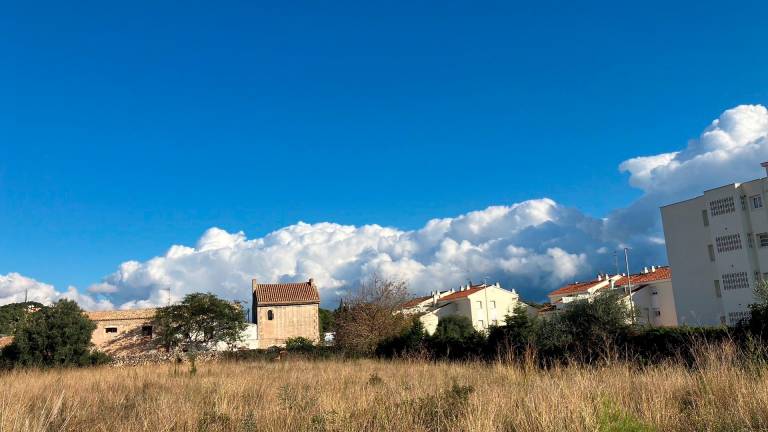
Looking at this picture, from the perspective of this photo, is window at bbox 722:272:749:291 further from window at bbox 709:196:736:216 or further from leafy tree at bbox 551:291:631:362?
leafy tree at bbox 551:291:631:362

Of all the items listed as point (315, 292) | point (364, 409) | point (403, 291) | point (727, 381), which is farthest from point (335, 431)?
point (315, 292)

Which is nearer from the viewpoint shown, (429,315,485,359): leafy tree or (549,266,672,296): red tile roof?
(429,315,485,359): leafy tree

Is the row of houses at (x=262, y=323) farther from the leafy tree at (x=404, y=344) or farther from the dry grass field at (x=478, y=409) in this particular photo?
the dry grass field at (x=478, y=409)

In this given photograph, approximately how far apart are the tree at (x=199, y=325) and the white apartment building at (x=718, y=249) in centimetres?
3196

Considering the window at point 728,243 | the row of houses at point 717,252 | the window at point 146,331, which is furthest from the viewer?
the window at point 146,331

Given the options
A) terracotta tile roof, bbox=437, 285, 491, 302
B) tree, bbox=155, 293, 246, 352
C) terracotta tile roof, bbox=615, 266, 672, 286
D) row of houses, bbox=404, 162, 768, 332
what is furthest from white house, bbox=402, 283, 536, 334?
tree, bbox=155, 293, 246, 352

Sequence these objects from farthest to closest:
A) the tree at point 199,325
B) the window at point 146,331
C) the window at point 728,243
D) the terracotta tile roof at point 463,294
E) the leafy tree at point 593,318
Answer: the terracotta tile roof at point 463,294
the window at point 146,331
the tree at point 199,325
the window at point 728,243
the leafy tree at point 593,318

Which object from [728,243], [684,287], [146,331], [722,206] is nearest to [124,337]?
[146,331]

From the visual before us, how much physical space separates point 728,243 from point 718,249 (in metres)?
0.85

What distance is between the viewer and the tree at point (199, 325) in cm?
4203

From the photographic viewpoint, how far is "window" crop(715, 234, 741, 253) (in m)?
35.6

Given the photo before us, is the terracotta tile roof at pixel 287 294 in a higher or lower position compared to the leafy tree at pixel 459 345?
higher

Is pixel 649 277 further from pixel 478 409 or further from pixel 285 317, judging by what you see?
pixel 478 409

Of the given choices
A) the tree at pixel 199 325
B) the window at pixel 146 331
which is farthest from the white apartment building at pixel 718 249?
the window at pixel 146 331
